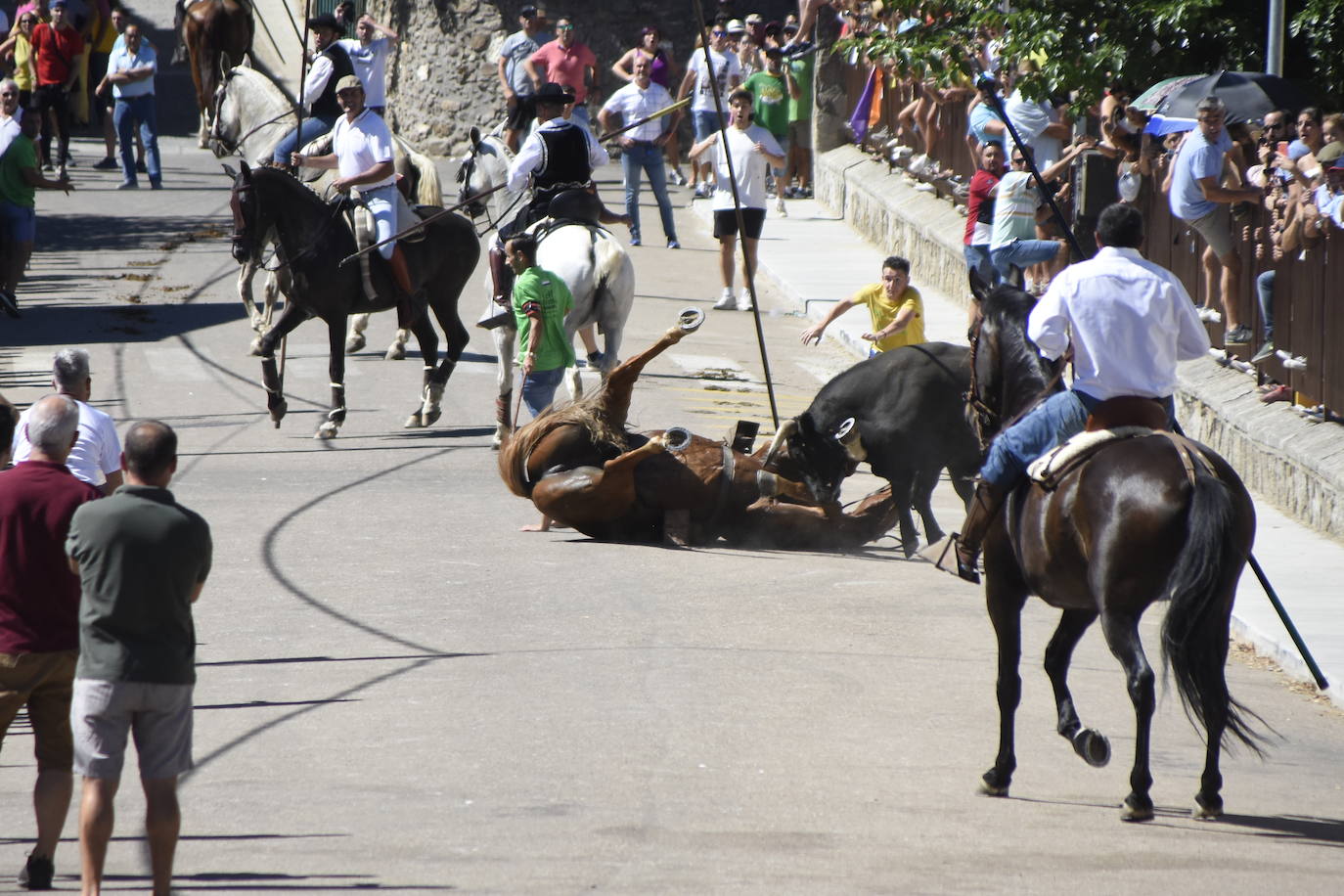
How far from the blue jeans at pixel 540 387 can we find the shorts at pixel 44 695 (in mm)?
7353

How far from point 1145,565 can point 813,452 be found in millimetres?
4896

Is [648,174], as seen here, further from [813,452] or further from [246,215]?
[813,452]

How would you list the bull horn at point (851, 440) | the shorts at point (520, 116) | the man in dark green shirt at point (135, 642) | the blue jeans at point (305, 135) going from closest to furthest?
the man in dark green shirt at point (135, 642) < the bull horn at point (851, 440) < the shorts at point (520, 116) < the blue jeans at point (305, 135)

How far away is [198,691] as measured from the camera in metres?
8.55

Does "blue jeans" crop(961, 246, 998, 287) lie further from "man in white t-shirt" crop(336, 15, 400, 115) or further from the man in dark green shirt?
the man in dark green shirt

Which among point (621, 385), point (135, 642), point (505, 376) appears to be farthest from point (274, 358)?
point (135, 642)

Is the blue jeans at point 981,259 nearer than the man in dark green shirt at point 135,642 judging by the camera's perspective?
No

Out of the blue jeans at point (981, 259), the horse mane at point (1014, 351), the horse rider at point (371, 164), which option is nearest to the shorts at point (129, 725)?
the horse mane at point (1014, 351)

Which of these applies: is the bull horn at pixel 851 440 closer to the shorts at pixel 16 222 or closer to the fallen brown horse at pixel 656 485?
the fallen brown horse at pixel 656 485

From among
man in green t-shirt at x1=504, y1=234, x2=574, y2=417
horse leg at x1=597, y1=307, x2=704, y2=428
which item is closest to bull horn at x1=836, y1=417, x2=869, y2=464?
horse leg at x1=597, y1=307, x2=704, y2=428

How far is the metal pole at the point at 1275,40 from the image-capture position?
15273mm

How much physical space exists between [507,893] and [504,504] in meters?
7.32

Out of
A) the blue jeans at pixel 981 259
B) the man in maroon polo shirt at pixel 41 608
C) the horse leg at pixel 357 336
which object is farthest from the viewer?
the horse leg at pixel 357 336

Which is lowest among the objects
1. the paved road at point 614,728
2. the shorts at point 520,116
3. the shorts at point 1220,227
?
the paved road at point 614,728
